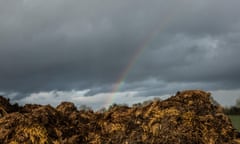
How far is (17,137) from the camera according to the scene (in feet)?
38.7

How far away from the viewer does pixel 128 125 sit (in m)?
13.1

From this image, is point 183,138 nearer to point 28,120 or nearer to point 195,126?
point 195,126

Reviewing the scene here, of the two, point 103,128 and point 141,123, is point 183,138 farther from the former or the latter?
point 103,128

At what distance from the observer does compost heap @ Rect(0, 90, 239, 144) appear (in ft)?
39.4

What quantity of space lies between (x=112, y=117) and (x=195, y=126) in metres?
2.84

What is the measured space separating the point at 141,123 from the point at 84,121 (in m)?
2.02

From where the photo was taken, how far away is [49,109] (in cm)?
1341

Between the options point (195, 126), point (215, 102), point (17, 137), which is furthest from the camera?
point (215, 102)

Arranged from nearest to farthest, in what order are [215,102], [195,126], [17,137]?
1. [17,137]
2. [195,126]
3. [215,102]

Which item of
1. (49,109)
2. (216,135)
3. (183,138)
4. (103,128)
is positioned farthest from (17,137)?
(216,135)

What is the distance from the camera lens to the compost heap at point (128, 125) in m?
12.0

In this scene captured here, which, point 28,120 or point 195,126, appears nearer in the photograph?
point 28,120

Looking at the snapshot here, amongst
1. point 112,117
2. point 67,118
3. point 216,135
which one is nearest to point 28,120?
point 67,118

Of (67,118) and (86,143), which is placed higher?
(67,118)
